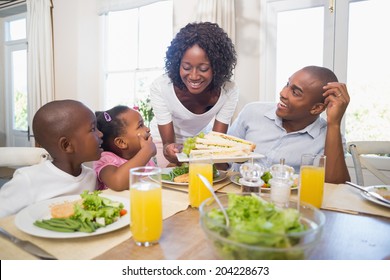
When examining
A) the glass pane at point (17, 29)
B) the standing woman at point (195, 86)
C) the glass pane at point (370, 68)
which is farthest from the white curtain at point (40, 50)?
the glass pane at point (370, 68)

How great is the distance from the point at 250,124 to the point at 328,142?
510mm

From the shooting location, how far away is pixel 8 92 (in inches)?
216

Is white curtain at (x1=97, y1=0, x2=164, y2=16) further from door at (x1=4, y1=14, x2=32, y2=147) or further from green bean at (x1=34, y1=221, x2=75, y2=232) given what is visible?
green bean at (x1=34, y1=221, x2=75, y2=232)

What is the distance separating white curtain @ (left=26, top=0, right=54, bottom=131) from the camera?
4.38m

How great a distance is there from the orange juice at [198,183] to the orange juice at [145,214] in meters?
0.27

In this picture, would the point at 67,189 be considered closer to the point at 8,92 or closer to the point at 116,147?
the point at 116,147

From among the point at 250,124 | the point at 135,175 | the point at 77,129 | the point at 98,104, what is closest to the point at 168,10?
the point at 98,104

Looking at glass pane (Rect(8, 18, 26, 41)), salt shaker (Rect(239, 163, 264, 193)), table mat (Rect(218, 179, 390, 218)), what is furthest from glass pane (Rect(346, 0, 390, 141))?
glass pane (Rect(8, 18, 26, 41))

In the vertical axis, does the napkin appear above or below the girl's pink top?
below

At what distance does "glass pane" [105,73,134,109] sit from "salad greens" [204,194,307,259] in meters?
3.79

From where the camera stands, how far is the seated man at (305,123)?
4.88ft

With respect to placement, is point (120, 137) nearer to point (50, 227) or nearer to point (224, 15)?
point (50, 227)

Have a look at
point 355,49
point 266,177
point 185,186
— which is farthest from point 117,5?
point 266,177
